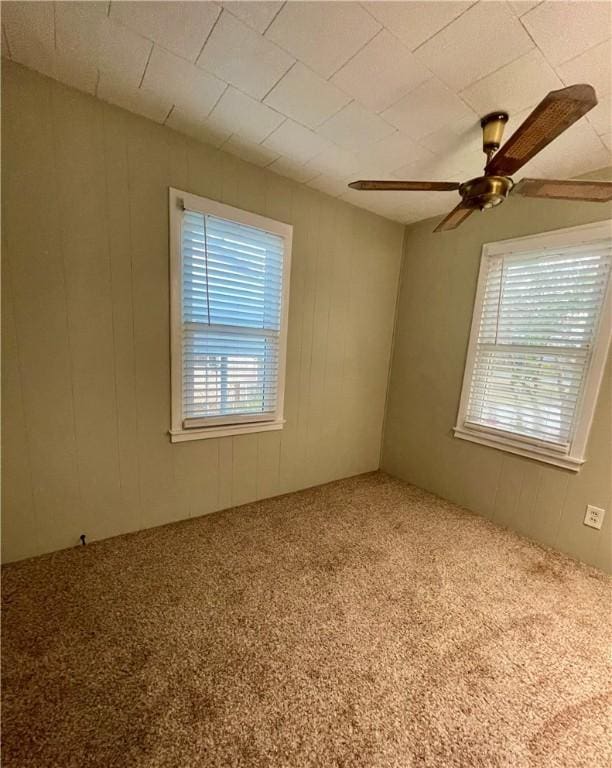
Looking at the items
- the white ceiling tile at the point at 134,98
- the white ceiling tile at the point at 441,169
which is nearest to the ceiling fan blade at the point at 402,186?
the white ceiling tile at the point at 441,169

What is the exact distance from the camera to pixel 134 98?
5.15 feet

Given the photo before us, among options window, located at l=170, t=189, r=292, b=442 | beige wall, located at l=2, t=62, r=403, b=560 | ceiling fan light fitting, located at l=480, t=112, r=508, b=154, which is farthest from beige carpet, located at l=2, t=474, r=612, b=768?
ceiling fan light fitting, located at l=480, t=112, r=508, b=154

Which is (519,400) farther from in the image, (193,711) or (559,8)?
(193,711)

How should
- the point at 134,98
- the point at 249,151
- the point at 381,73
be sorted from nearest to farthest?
the point at 381,73
the point at 134,98
the point at 249,151

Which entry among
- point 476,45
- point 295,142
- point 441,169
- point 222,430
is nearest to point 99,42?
point 295,142

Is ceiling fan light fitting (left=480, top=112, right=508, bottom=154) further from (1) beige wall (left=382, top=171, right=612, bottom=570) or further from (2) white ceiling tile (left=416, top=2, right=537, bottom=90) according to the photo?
(1) beige wall (left=382, top=171, right=612, bottom=570)

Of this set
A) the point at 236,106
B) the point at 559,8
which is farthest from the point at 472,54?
the point at 236,106

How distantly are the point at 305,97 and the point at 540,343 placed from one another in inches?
82.5

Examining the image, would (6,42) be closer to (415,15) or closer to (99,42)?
(99,42)

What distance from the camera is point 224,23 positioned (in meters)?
1.16

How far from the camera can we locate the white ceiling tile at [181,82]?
4.40ft

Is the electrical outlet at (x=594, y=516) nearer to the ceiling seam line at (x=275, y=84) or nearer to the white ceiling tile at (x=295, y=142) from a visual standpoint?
the white ceiling tile at (x=295, y=142)

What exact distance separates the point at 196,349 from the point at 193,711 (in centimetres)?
173

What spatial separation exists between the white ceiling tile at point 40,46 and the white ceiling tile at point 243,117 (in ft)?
1.86
